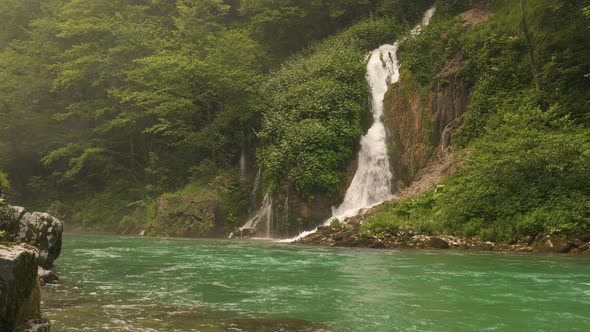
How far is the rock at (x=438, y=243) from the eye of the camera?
52.8ft

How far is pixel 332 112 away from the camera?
1002 inches

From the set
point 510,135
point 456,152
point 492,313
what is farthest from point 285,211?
point 492,313

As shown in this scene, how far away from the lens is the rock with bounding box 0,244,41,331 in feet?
16.2

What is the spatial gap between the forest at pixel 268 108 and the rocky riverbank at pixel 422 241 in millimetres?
461

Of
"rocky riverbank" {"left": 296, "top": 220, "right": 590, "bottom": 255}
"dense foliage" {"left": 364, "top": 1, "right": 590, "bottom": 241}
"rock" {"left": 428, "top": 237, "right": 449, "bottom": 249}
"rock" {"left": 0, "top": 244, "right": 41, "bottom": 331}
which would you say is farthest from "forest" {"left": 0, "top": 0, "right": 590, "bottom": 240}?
"rock" {"left": 0, "top": 244, "right": 41, "bottom": 331}

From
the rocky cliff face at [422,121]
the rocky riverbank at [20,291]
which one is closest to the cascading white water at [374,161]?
the rocky cliff face at [422,121]

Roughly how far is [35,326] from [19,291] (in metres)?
0.41

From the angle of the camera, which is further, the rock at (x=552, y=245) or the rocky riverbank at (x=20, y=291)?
the rock at (x=552, y=245)

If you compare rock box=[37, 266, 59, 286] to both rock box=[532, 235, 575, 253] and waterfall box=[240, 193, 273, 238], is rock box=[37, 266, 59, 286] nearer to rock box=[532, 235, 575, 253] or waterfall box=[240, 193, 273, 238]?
rock box=[532, 235, 575, 253]

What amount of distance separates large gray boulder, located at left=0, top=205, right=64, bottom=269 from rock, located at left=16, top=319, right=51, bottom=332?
5.92 metres

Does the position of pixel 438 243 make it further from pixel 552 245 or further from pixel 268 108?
pixel 268 108

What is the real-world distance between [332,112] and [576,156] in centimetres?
1242

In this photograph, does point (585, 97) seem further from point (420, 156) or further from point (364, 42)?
point (364, 42)

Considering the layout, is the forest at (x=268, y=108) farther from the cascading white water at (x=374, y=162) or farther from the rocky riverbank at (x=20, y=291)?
the rocky riverbank at (x=20, y=291)
